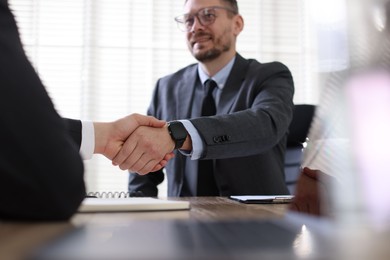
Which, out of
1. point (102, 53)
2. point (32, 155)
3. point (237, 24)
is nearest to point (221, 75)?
point (237, 24)

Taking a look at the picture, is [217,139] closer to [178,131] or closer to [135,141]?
[178,131]

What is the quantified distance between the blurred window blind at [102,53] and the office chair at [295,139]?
872mm

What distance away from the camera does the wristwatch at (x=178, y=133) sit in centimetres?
133

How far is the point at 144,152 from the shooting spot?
136 centimetres

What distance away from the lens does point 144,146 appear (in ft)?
4.40

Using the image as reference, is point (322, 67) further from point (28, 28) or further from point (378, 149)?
point (28, 28)

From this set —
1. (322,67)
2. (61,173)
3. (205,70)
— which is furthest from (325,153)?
(205,70)

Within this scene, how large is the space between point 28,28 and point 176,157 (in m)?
1.26

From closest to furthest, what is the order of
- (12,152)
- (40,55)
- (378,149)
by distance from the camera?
(378,149) < (12,152) < (40,55)

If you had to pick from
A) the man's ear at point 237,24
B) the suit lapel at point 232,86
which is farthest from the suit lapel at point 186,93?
the man's ear at point 237,24

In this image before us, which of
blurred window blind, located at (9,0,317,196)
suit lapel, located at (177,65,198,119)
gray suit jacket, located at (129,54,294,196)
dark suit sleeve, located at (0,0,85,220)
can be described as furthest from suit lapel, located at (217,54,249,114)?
dark suit sleeve, located at (0,0,85,220)

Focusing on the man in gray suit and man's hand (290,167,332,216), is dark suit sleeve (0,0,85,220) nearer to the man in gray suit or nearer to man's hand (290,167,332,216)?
man's hand (290,167,332,216)

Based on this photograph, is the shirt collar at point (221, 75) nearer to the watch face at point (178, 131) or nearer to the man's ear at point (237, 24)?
the man's ear at point (237, 24)

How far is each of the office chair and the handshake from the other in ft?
2.09
